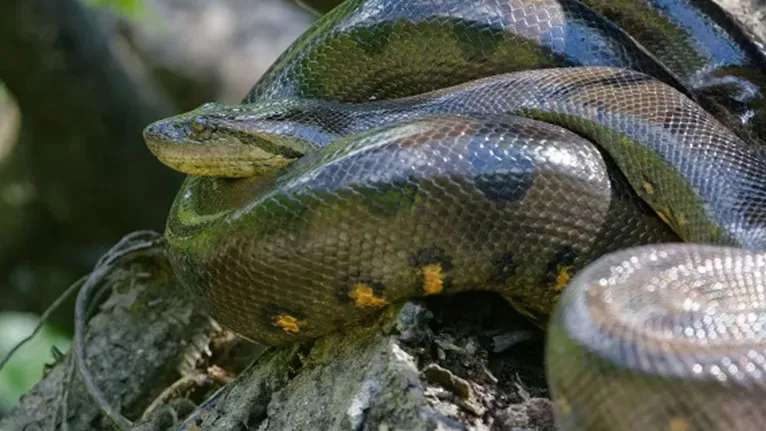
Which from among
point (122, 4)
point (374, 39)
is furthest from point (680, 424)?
point (122, 4)

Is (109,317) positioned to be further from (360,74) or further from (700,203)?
(700,203)

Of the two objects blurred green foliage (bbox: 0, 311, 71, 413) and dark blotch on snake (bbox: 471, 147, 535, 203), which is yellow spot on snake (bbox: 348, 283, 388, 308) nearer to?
dark blotch on snake (bbox: 471, 147, 535, 203)

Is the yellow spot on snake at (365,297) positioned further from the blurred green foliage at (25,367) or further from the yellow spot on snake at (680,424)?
the blurred green foliage at (25,367)

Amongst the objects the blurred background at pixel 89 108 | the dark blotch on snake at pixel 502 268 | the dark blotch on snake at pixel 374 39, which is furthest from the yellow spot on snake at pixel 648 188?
the blurred background at pixel 89 108

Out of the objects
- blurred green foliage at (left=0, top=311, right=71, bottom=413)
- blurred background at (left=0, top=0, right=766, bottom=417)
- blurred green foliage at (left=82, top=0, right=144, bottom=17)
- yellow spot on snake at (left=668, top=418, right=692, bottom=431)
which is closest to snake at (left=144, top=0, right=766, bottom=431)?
yellow spot on snake at (left=668, top=418, right=692, bottom=431)

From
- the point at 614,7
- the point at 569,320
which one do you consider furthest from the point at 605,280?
the point at 614,7

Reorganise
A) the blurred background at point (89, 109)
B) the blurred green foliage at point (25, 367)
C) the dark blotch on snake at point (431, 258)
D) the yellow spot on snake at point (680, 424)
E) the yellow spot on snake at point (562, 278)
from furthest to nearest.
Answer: the blurred background at point (89, 109), the blurred green foliage at point (25, 367), the yellow spot on snake at point (562, 278), the dark blotch on snake at point (431, 258), the yellow spot on snake at point (680, 424)

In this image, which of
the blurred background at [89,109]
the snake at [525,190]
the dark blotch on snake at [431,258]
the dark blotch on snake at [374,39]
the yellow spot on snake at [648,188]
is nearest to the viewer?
the snake at [525,190]
